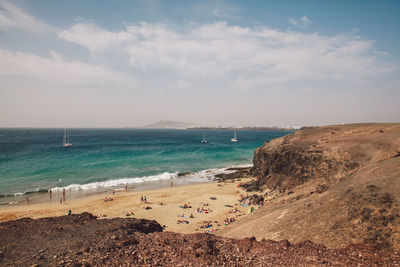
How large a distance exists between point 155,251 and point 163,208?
15736mm

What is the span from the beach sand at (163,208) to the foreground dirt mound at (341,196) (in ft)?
22.2

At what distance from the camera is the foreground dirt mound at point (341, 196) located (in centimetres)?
848

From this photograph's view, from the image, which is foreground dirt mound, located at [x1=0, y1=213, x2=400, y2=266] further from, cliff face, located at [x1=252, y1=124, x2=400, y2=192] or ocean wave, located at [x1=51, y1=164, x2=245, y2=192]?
ocean wave, located at [x1=51, y1=164, x2=245, y2=192]

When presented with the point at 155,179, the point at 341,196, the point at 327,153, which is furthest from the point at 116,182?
the point at 341,196

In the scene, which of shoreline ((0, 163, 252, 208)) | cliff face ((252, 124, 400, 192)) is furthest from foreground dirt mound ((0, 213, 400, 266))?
shoreline ((0, 163, 252, 208))

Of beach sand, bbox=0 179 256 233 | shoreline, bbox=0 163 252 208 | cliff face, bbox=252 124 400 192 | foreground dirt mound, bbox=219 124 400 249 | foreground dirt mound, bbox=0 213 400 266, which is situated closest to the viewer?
foreground dirt mound, bbox=0 213 400 266

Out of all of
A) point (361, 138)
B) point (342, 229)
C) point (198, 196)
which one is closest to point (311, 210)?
point (342, 229)

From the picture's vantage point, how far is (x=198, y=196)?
1112 inches

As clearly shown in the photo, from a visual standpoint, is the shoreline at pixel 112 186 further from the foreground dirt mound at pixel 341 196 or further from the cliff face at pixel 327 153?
the foreground dirt mound at pixel 341 196

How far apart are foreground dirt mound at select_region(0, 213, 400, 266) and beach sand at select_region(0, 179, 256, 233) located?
893 cm

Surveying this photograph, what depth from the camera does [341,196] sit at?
1052cm

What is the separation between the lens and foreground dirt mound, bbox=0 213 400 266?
7492 millimetres

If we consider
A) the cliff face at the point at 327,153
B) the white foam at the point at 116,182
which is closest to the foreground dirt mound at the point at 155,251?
the cliff face at the point at 327,153

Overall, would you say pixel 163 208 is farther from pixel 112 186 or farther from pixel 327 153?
pixel 327 153
